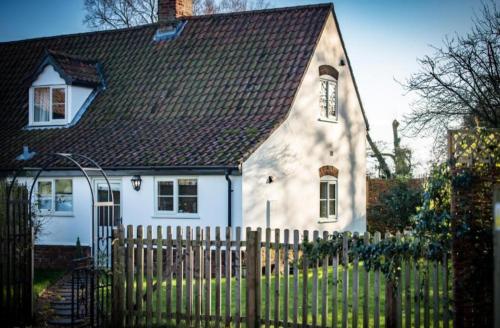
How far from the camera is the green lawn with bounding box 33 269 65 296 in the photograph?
609 inches

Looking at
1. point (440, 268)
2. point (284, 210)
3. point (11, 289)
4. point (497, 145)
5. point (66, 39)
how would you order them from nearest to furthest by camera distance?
1. point (497, 145)
2. point (440, 268)
3. point (11, 289)
4. point (284, 210)
5. point (66, 39)

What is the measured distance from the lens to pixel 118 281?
38.0 ft

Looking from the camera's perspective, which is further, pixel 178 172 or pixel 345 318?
pixel 178 172

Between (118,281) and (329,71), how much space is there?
42.5ft

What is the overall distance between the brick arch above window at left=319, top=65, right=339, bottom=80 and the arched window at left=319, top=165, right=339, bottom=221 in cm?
304

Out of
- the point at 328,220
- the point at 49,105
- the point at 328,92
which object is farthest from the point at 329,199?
the point at 49,105

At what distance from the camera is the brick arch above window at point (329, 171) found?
72.6 feet

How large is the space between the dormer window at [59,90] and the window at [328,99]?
7842 millimetres

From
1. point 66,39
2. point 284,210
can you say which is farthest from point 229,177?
point 66,39

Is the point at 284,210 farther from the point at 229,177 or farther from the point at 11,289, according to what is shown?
the point at 11,289

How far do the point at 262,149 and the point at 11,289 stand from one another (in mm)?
8188

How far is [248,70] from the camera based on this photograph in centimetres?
2164

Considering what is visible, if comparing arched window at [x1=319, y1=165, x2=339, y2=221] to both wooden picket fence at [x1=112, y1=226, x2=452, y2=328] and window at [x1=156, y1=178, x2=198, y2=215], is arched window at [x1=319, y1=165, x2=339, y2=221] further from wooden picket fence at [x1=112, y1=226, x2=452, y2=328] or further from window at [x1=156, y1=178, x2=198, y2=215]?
wooden picket fence at [x1=112, y1=226, x2=452, y2=328]

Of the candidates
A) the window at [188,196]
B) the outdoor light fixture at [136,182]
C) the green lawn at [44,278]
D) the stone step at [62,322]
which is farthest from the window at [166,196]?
the stone step at [62,322]
